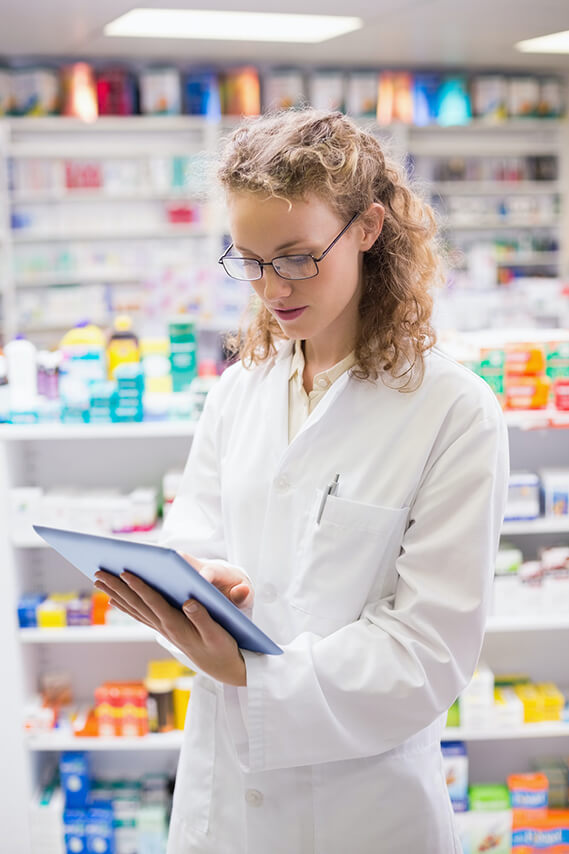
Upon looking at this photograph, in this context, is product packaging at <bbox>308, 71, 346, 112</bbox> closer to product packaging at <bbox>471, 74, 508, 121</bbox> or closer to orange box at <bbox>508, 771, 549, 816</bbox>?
product packaging at <bbox>471, 74, 508, 121</bbox>

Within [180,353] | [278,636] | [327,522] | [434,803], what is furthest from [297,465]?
[180,353]

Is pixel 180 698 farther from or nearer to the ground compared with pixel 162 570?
nearer to the ground

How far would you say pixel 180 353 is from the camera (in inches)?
106

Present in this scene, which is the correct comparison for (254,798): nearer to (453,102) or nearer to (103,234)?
(103,234)

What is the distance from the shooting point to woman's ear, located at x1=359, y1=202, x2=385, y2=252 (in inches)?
51.5

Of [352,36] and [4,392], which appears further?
[352,36]

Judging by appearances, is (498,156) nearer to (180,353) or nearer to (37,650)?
(180,353)

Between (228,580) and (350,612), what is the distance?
0.21 meters

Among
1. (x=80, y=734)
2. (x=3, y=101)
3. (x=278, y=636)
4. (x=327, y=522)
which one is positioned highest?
(x=3, y=101)

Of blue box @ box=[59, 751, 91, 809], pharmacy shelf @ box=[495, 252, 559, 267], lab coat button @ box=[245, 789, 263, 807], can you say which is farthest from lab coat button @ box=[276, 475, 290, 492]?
pharmacy shelf @ box=[495, 252, 559, 267]

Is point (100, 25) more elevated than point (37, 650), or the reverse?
point (100, 25)

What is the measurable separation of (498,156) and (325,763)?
688 cm

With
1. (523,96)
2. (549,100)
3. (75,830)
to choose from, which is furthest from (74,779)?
(549,100)

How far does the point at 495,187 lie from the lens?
726 centimetres
